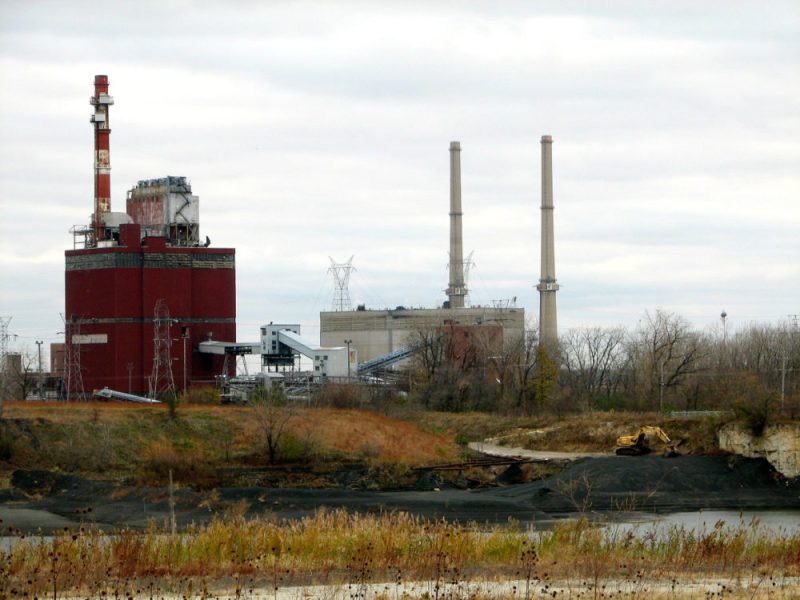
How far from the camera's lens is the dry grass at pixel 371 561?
15938 mm

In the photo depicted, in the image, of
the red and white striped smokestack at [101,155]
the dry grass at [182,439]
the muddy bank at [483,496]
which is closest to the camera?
the muddy bank at [483,496]

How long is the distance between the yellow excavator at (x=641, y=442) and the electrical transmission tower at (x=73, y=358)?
33.1 meters

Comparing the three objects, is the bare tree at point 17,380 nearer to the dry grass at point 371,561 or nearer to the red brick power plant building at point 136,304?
the red brick power plant building at point 136,304

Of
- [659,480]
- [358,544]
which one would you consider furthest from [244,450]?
[358,544]

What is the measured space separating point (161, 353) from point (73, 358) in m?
5.17

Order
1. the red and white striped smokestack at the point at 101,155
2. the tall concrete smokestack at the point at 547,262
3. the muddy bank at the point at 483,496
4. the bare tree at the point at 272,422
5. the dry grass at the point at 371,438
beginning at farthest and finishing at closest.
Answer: the tall concrete smokestack at the point at 547,262
the red and white striped smokestack at the point at 101,155
the dry grass at the point at 371,438
the bare tree at the point at 272,422
the muddy bank at the point at 483,496

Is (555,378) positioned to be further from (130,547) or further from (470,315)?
(130,547)

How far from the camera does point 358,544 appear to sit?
1867cm

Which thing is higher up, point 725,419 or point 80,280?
point 80,280

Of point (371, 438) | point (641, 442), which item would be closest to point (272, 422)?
point (371, 438)

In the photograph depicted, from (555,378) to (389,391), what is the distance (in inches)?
432

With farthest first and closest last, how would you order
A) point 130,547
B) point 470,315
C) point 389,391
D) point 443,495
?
point 470,315, point 389,391, point 443,495, point 130,547

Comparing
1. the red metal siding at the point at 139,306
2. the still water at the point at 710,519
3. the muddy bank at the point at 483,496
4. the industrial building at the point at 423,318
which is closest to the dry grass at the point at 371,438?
the muddy bank at the point at 483,496

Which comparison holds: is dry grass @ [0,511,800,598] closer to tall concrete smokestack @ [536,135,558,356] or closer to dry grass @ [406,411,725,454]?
dry grass @ [406,411,725,454]
